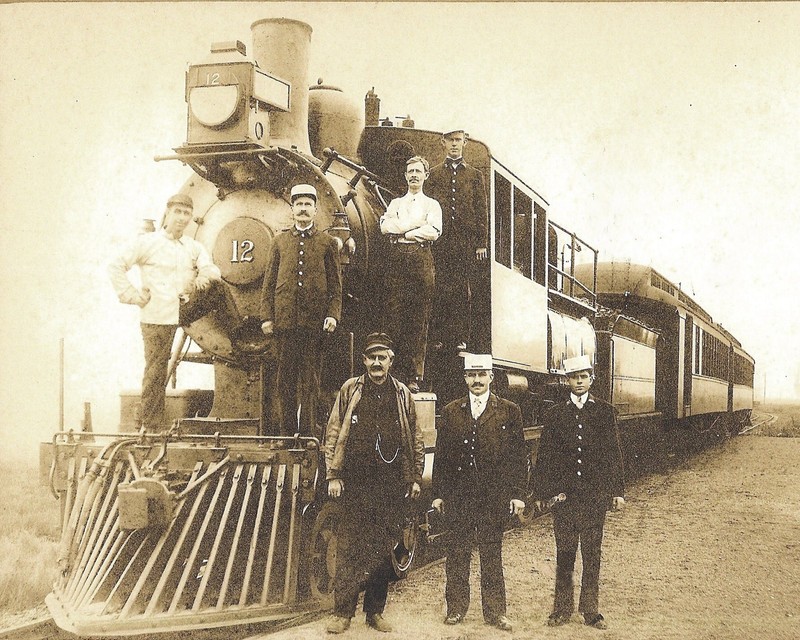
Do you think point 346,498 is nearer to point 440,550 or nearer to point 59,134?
point 440,550

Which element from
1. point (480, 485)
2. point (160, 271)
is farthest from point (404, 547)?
point (160, 271)

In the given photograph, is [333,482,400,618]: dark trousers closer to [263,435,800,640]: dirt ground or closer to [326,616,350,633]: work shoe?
[326,616,350,633]: work shoe

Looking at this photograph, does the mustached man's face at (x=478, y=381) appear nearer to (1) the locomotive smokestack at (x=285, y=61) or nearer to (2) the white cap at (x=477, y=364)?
(2) the white cap at (x=477, y=364)

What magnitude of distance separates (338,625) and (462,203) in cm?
278

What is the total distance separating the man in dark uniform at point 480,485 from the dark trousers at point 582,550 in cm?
31

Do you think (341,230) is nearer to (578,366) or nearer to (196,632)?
(578,366)

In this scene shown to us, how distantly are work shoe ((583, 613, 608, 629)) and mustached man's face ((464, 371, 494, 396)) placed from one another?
1.37m

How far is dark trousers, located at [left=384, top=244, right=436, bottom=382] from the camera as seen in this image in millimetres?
5047

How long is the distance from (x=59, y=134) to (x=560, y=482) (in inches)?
157

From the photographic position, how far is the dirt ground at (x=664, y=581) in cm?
446

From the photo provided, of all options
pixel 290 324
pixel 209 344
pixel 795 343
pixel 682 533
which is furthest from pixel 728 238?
pixel 209 344

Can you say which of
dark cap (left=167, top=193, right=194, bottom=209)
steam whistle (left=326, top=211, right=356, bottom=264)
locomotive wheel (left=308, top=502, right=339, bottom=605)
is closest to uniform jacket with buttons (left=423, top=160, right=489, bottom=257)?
steam whistle (left=326, top=211, right=356, bottom=264)

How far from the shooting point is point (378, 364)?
4.33 meters

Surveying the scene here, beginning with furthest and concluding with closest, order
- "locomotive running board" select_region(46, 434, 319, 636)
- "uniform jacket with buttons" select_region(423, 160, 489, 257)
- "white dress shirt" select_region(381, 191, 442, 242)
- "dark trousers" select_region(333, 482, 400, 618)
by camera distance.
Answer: "uniform jacket with buttons" select_region(423, 160, 489, 257) → "white dress shirt" select_region(381, 191, 442, 242) → "dark trousers" select_region(333, 482, 400, 618) → "locomotive running board" select_region(46, 434, 319, 636)
